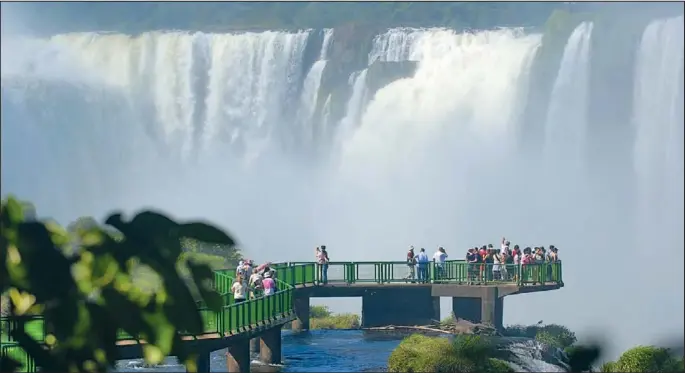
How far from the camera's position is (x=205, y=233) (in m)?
4.16

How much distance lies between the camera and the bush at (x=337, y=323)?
28.7 metres

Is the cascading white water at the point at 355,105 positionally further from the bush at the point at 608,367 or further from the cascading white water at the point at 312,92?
the bush at the point at 608,367

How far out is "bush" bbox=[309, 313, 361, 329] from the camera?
28719mm

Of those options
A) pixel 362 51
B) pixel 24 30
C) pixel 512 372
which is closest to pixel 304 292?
pixel 512 372

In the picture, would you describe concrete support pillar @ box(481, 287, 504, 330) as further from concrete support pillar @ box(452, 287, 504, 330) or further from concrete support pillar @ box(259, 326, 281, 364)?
concrete support pillar @ box(259, 326, 281, 364)

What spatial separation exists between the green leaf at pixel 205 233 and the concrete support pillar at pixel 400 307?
23.3 metres

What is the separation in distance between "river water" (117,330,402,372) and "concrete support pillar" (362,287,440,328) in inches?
24.3

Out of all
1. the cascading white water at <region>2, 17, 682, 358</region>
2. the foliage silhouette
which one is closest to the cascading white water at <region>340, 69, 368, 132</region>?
the cascading white water at <region>2, 17, 682, 358</region>

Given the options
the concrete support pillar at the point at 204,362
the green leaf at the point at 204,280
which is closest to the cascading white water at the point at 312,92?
the concrete support pillar at the point at 204,362

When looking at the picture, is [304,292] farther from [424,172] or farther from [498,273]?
[424,172]

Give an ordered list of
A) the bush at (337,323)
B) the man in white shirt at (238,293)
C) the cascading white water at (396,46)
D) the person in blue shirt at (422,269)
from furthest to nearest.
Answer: the cascading white water at (396,46), the bush at (337,323), the person in blue shirt at (422,269), the man in white shirt at (238,293)

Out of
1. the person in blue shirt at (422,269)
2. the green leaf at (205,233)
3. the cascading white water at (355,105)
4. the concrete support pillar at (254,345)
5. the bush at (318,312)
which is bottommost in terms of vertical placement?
the concrete support pillar at (254,345)

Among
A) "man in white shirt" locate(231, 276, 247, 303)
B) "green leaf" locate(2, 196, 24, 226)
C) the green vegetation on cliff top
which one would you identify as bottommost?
"man in white shirt" locate(231, 276, 247, 303)

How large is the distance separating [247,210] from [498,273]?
2230 cm
